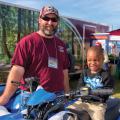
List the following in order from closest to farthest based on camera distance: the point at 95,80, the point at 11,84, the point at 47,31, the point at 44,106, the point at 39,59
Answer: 1. the point at 44,106
2. the point at 11,84
3. the point at 39,59
4. the point at 47,31
5. the point at 95,80

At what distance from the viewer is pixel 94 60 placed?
11.4 ft

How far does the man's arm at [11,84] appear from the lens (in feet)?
10.2

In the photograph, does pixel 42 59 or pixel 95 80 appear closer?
pixel 42 59

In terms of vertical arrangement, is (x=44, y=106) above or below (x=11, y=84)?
below

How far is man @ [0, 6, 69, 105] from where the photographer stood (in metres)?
3.20

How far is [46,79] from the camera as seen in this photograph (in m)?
3.38

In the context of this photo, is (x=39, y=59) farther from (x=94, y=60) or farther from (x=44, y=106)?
(x=44, y=106)

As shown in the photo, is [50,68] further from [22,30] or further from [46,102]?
[22,30]

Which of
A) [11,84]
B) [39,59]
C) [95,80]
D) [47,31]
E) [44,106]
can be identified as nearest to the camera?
[44,106]

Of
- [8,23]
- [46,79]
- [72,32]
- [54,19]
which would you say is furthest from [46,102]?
[72,32]

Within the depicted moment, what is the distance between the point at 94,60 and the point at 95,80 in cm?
25

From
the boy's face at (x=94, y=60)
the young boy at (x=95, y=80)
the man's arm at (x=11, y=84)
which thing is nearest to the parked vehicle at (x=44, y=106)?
the man's arm at (x=11, y=84)

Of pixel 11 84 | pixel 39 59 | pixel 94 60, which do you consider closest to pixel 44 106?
pixel 11 84

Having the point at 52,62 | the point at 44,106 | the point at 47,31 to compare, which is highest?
the point at 47,31
